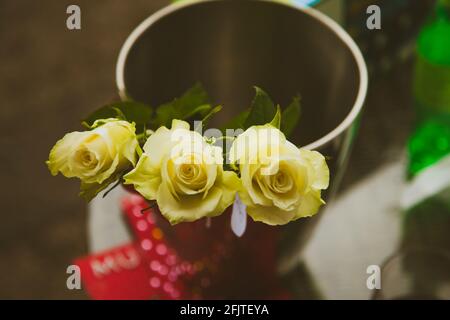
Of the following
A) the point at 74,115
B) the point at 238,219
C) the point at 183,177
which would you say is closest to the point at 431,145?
the point at 238,219

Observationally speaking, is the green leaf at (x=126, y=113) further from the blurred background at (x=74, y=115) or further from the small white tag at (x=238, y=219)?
the blurred background at (x=74, y=115)

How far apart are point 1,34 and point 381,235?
1002 millimetres

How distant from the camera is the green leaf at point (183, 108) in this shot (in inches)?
17.3

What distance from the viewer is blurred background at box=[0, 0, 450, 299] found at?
0.66 metres

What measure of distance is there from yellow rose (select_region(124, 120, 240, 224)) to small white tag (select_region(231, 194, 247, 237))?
73mm

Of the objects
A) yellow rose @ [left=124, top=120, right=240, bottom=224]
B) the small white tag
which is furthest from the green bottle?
yellow rose @ [left=124, top=120, right=240, bottom=224]

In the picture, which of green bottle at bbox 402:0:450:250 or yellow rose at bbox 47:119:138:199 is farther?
green bottle at bbox 402:0:450:250

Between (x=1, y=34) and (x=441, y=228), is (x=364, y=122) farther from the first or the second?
(x=1, y=34)

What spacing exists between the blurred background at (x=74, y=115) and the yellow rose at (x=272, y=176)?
25cm

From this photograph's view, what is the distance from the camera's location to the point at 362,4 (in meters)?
0.70

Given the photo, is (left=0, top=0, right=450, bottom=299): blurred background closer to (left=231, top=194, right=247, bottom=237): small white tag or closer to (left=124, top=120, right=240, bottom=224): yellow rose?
(left=231, top=194, right=247, bottom=237): small white tag

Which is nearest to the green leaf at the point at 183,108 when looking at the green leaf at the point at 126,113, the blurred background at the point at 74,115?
the green leaf at the point at 126,113

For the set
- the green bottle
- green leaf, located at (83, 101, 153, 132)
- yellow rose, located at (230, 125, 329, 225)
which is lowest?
yellow rose, located at (230, 125, 329, 225)
